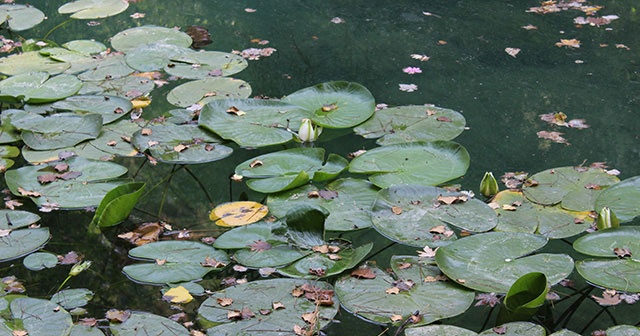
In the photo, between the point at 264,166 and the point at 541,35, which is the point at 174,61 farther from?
the point at 541,35

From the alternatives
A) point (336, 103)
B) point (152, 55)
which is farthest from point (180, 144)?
point (152, 55)

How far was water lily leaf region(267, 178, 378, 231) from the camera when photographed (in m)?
2.63

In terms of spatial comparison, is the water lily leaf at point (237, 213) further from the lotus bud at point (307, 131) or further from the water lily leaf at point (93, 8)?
the water lily leaf at point (93, 8)

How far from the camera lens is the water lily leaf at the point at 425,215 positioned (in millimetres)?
2541

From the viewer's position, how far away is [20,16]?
4.91m

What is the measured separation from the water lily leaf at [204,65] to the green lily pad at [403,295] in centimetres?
193

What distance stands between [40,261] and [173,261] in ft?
1.55

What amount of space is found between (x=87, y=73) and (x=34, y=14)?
4.38ft

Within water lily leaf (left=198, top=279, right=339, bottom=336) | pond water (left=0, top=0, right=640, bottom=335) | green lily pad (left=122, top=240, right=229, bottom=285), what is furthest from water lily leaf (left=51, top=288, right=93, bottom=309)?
water lily leaf (left=198, top=279, right=339, bottom=336)

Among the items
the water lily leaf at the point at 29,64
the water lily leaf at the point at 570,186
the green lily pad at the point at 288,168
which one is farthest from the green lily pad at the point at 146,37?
the water lily leaf at the point at 570,186

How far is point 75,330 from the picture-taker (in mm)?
2129

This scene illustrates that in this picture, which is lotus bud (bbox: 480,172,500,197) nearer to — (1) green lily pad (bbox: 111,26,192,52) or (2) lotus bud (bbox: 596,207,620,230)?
(2) lotus bud (bbox: 596,207,620,230)

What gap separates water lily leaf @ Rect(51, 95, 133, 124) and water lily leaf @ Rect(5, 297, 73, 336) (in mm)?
1374

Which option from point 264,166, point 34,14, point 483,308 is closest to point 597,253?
point 483,308
